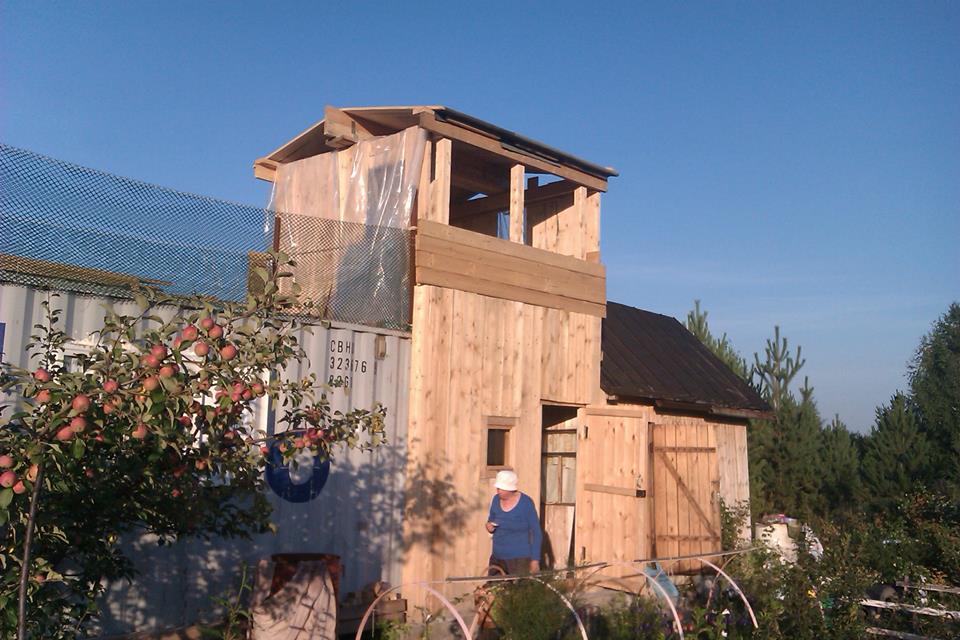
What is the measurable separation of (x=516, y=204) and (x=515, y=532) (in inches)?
160

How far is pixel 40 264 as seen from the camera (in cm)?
659

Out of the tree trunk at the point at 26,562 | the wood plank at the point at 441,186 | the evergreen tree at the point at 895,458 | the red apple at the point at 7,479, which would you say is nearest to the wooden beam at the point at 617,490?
the wood plank at the point at 441,186

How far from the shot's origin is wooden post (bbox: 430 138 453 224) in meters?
9.49

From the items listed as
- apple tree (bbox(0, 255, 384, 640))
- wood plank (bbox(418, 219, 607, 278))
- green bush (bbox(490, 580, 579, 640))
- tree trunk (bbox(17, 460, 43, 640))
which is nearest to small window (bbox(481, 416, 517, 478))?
wood plank (bbox(418, 219, 607, 278))

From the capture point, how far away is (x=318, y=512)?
807 cm

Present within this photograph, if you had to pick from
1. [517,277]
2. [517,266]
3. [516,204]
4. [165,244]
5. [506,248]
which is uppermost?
[516,204]

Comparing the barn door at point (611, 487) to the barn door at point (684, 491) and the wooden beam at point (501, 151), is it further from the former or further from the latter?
the wooden beam at point (501, 151)

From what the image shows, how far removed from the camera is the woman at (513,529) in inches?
321

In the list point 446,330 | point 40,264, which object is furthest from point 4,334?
point 446,330

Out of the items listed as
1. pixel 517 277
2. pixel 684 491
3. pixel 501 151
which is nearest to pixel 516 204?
pixel 501 151

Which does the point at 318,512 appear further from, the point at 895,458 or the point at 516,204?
the point at 895,458

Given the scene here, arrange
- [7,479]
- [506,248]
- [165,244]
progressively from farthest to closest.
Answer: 1. [506,248]
2. [165,244]
3. [7,479]

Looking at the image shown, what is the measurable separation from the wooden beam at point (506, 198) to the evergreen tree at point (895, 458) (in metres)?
11.8

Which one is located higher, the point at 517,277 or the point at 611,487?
the point at 517,277
